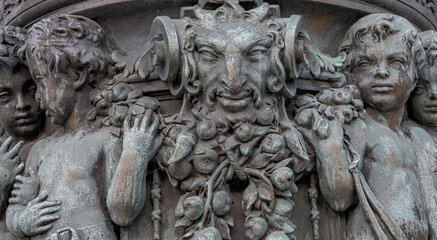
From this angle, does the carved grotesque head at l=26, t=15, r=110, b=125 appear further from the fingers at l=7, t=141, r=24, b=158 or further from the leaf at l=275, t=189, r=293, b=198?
the leaf at l=275, t=189, r=293, b=198

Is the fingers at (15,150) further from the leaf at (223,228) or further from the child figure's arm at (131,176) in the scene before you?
the leaf at (223,228)

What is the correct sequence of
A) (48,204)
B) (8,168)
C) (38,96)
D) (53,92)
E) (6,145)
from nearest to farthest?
(48,204)
(53,92)
(38,96)
(8,168)
(6,145)

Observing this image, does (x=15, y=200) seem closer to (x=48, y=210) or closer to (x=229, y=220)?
(x=48, y=210)

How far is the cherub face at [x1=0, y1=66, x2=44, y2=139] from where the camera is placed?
5628 mm

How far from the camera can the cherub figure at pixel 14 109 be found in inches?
217

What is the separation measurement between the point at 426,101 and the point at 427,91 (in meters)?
0.08

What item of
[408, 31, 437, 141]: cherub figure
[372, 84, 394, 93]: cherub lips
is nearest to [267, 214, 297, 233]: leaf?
[372, 84, 394, 93]: cherub lips

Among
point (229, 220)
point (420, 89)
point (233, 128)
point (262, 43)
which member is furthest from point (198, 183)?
point (420, 89)

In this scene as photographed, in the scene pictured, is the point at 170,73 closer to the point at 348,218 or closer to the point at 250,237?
the point at 250,237

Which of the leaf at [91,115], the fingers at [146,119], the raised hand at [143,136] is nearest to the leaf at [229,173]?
the raised hand at [143,136]

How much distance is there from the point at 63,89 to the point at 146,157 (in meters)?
0.89

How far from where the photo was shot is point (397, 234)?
4715mm

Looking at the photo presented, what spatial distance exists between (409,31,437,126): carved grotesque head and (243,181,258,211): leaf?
1738 mm

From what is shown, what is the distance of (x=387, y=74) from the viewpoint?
5223 millimetres
